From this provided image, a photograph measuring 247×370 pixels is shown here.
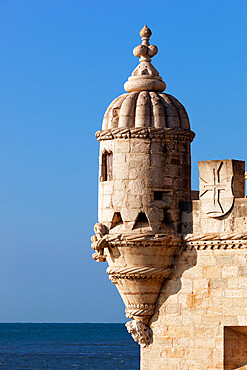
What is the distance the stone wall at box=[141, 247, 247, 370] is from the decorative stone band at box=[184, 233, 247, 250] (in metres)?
0.11

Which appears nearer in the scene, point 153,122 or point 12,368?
point 153,122

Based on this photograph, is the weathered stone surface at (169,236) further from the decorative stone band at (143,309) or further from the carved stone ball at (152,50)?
the carved stone ball at (152,50)

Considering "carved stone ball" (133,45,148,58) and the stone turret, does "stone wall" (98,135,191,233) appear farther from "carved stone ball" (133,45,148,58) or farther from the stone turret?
"carved stone ball" (133,45,148,58)

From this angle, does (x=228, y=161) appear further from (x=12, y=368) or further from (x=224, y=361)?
(x=12, y=368)

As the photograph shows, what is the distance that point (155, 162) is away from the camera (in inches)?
875

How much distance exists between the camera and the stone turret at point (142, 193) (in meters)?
22.2

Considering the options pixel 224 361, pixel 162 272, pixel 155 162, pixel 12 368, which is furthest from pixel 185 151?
pixel 12 368

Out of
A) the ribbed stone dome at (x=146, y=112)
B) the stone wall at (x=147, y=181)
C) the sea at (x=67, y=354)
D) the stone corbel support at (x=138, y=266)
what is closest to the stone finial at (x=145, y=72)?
the ribbed stone dome at (x=146, y=112)

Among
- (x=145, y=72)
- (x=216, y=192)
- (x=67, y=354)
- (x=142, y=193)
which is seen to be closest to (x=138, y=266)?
(x=142, y=193)

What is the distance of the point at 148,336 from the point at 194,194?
3195 mm

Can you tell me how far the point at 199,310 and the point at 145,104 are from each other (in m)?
4.30

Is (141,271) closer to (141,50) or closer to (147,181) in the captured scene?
(147,181)

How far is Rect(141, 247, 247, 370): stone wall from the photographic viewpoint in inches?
846

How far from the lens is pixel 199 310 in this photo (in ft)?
72.0
